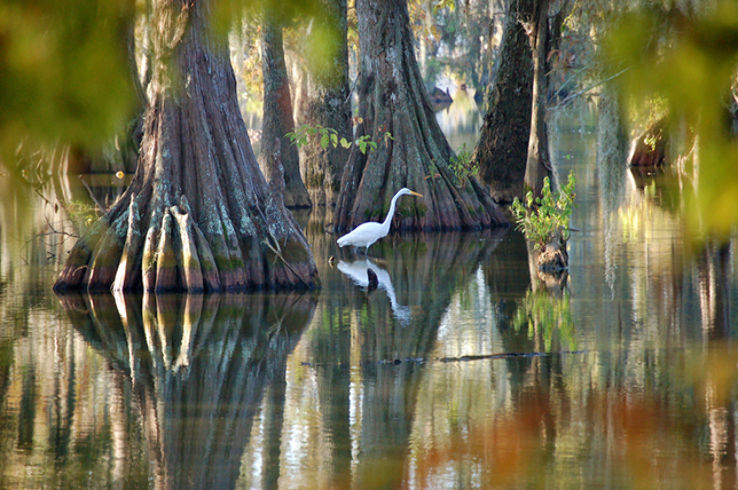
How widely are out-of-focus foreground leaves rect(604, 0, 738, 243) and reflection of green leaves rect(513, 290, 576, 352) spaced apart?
845cm

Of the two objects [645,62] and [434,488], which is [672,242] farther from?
[645,62]

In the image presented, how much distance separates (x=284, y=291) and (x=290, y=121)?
958 centimetres

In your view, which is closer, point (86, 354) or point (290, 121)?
point (86, 354)

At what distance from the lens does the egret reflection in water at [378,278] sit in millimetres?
11742

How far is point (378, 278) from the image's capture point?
46.8 feet

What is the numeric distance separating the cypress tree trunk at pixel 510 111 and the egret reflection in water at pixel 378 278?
6.91m

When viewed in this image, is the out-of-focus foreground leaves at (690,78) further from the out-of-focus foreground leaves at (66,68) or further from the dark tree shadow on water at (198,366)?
the dark tree shadow on water at (198,366)

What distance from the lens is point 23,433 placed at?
24.2 feet

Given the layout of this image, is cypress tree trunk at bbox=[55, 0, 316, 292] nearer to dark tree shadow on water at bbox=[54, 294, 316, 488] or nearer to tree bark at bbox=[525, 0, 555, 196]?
dark tree shadow on water at bbox=[54, 294, 316, 488]

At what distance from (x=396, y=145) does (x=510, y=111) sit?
15.2 feet

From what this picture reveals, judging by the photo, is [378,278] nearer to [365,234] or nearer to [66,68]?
[365,234]

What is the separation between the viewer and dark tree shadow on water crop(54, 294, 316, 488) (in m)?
6.90

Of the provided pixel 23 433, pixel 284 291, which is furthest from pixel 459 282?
pixel 23 433

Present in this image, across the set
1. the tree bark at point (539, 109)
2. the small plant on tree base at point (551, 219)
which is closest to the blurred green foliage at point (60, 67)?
the small plant on tree base at point (551, 219)
